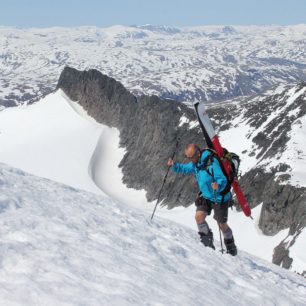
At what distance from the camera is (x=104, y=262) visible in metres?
11.1

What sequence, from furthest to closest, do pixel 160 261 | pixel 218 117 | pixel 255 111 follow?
pixel 218 117, pixel 255 111, pixel 160 261

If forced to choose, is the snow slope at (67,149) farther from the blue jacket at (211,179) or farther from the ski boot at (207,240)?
the blue jacket at (211,179)

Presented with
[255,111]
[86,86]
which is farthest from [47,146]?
[255,111]

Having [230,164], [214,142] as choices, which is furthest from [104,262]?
[214,142]

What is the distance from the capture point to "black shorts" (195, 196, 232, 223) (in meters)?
14.6

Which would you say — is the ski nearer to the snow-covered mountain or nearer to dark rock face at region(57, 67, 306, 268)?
the snow-covered mountain

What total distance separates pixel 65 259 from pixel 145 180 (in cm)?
9960

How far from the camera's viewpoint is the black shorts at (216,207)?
1462 cm

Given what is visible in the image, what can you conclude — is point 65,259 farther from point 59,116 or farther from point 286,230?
point 59,116

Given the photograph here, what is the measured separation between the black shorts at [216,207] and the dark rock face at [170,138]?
36169 millimetres

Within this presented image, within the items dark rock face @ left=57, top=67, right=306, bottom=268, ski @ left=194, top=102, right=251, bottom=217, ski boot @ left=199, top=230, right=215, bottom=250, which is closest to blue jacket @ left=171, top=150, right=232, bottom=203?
ski @ left=194, top=102, right=251, bottom=217

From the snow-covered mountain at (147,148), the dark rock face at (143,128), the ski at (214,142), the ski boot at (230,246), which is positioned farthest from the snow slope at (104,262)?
the dark rock face at (143,128)

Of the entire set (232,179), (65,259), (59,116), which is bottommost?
(65,259)

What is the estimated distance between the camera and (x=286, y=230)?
60812 millimetres
